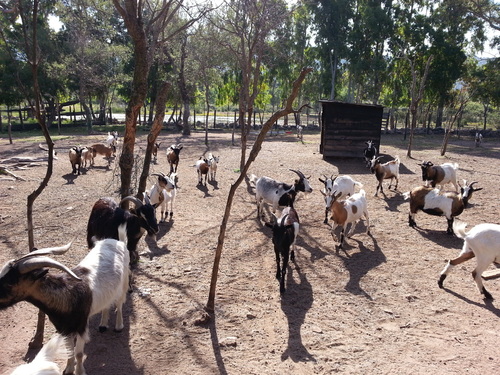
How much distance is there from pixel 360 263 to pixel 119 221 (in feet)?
14.3

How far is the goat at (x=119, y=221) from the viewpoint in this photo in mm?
5828

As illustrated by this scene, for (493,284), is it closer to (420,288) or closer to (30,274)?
(420,288)

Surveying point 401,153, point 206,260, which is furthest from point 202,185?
point 401,153

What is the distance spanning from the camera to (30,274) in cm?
366

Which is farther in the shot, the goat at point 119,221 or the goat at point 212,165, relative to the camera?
the goat at point 212,165

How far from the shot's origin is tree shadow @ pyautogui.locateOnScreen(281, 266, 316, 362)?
4.55 metres

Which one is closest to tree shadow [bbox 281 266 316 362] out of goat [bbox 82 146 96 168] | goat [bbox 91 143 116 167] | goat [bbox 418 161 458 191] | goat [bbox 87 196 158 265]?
goat [bbox 87 196 158 265]

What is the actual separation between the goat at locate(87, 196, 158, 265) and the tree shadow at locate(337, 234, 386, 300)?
3.34 metres

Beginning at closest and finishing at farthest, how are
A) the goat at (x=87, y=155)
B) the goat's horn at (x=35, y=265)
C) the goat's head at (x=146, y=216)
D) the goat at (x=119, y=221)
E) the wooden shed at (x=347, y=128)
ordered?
the goat's horn at (x=35, y=265), the goat at (x=119, y=221), the goat's head at (x=146, y=216), the goat at (x=87, y=155), the wooden shed at (x=347, y=128)

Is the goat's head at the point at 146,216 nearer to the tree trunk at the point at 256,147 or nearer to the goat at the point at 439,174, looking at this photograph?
the tree trunk at the point at 256,147

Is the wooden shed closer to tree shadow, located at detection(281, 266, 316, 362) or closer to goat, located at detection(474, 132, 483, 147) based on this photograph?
goat, located at detection(474, 132, 483, 147)

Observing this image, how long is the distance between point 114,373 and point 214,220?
5.56m

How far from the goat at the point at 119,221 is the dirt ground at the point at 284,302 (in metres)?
0.88

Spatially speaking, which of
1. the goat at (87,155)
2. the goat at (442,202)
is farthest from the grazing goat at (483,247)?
the goat at (87,155)
